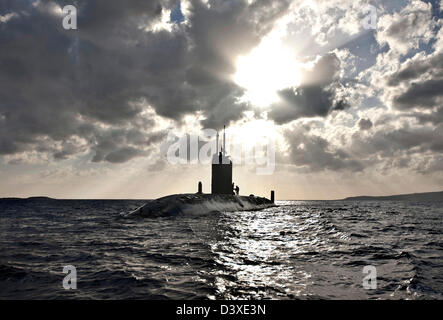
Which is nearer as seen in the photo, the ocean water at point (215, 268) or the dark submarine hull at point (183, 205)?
the ocean water at point (215, 268)

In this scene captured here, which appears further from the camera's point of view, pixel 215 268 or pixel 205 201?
pixel 205 201

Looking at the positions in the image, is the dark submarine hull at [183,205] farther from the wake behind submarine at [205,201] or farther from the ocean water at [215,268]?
the ocean water at [215,268]

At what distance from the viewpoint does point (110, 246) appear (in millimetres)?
14930

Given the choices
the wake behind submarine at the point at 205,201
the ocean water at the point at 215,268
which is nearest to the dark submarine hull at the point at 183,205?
the wake behind submarine at the point at 205,201

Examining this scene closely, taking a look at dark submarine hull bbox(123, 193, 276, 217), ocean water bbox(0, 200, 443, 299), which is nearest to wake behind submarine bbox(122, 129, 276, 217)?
dark submarine hull bbox(123, 193, 276, 217)

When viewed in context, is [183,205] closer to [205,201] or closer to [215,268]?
[205,201]

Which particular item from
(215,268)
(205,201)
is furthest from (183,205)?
(215,268)

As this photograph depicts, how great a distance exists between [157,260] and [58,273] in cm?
342

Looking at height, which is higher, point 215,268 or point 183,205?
point 183,205

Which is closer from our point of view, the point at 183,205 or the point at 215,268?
the point at 215,268

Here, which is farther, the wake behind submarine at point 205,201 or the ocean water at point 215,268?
the wake behind submarine at point 205,201

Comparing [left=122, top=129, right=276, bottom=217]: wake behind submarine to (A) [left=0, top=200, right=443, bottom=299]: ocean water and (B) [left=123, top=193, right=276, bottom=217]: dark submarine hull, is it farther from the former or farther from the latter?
(A) [left=0, top=200, right=443, bottom=299]: ocean water
